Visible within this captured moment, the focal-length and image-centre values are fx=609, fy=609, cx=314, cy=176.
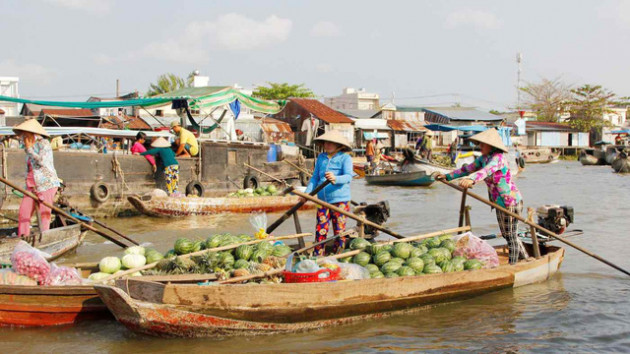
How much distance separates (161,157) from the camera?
12.4 metres

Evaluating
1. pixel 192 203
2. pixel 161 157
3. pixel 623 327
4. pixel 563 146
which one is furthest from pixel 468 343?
pixel 563 146

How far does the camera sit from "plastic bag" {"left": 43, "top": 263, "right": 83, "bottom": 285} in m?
5.06

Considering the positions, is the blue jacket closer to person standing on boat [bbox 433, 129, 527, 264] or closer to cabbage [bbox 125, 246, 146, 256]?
person standing on boat [bbox 433, 129, 527, 264]

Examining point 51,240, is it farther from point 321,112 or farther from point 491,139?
point 321,112

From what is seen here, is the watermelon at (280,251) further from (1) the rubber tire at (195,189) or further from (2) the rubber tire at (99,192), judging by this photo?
(1) the rubber tire at (195,189)

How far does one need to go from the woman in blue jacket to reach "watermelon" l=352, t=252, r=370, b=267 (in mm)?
609

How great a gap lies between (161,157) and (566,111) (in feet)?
132

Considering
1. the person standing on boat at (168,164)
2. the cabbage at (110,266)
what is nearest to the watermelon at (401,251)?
the cabbage at (110,266)

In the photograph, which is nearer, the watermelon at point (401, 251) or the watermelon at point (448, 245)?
the watermelon at point (401, 251)

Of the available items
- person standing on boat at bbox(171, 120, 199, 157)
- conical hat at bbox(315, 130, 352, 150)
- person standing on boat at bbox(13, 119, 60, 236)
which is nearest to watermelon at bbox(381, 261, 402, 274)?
conical hat at bbox(315, 130, 352, 150)

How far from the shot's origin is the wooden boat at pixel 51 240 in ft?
21.4

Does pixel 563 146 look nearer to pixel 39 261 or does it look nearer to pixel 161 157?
pixel 161 157

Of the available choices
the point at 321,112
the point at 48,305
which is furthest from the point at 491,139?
the point at 321,112

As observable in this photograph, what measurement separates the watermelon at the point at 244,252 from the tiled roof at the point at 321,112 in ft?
89.8
